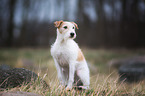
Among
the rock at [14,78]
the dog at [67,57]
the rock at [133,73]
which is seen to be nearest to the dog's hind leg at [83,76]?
the dog at [67,57]

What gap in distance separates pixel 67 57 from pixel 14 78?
960 mm

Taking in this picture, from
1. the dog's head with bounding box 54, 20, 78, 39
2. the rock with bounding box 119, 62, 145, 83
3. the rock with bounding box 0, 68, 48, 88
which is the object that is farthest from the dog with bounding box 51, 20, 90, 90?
the rock with bounding box 119, 62, 145, 83

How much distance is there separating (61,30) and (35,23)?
8621mm

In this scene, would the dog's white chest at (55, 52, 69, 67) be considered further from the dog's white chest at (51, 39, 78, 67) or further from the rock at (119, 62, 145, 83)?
the rock at (119, 62, 145, 83)

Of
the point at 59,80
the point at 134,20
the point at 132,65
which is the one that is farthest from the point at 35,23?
the point at 59,80

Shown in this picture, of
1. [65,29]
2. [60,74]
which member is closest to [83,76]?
[60,74]

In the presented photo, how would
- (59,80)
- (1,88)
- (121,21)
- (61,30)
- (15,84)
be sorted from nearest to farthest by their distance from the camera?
(1,88) → (15,84) → (61,30) → (59,80) → (121,21)

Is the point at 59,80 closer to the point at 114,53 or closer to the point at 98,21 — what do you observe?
the point at 114,53

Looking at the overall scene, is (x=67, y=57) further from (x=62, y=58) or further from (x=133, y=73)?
(x=133, y=73)

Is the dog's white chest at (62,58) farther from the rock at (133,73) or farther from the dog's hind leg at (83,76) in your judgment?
the rock at (133,73)

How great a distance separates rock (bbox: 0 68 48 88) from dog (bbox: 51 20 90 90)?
0.59 metres

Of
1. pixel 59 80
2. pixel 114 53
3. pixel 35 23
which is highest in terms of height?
pixel 35 23

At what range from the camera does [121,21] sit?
952 centimetres

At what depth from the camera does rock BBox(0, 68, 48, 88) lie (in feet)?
7.75
